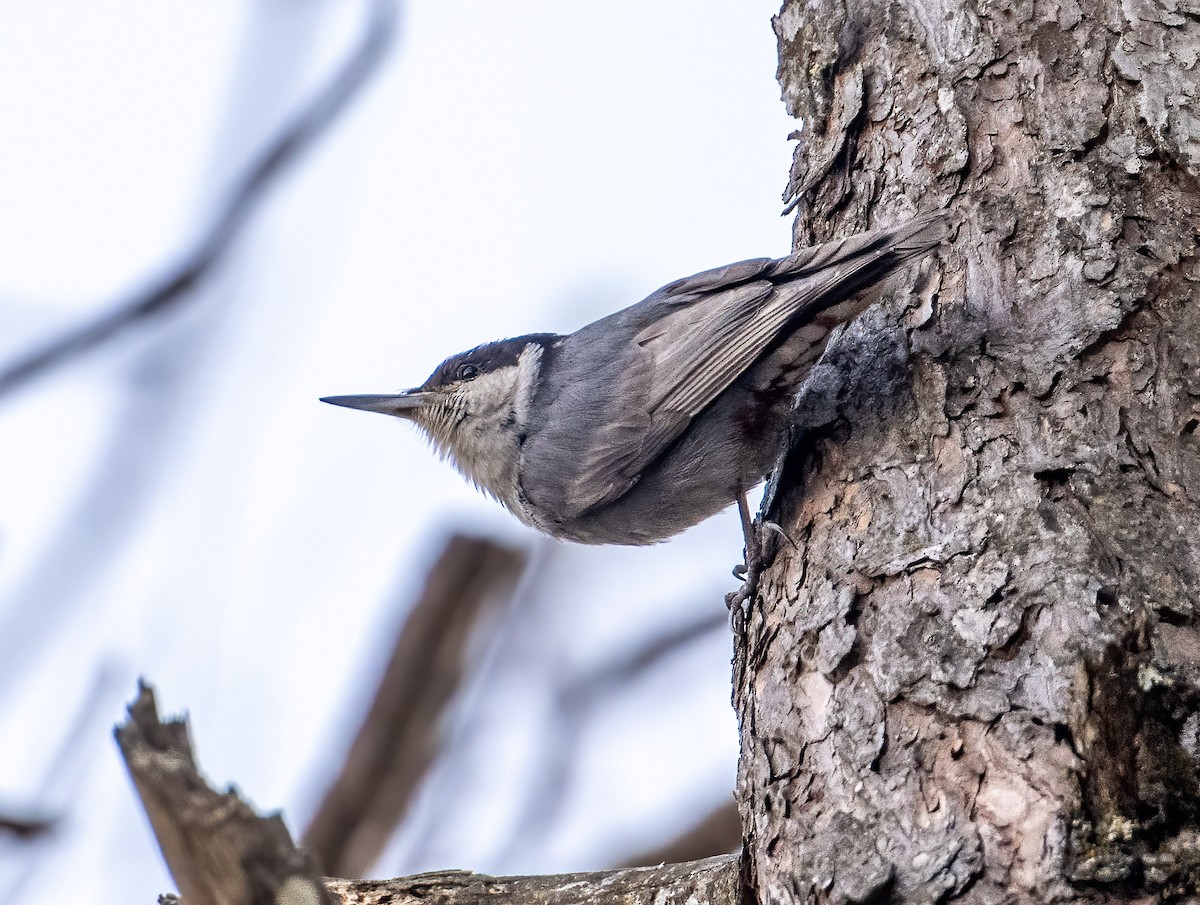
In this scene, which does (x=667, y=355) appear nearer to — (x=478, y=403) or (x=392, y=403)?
(x=478, y=403)

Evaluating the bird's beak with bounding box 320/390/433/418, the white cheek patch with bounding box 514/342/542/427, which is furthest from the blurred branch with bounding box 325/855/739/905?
the bird's beak with bounding box 320/390/433/418

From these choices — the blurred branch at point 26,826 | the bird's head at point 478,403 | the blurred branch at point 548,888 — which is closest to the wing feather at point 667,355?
the bird's head at point 478,403

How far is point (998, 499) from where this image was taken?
2322mm

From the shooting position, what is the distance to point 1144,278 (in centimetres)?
246

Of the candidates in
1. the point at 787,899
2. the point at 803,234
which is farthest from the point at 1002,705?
the point at 803,234

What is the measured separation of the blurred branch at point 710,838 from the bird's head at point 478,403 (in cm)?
124

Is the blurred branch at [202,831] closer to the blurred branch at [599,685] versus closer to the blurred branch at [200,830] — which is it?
the blurred branch at [200,830]

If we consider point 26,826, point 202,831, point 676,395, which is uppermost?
point 676,395

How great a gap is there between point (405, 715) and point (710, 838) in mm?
1152

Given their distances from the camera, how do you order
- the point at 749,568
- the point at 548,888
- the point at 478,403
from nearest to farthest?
the point at 548,888
the point at 749,568
the point at 478,403

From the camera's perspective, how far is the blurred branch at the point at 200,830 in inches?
52.6

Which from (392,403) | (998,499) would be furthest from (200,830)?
(392,403)

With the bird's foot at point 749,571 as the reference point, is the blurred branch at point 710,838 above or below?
below

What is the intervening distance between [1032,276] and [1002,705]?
101 cm
